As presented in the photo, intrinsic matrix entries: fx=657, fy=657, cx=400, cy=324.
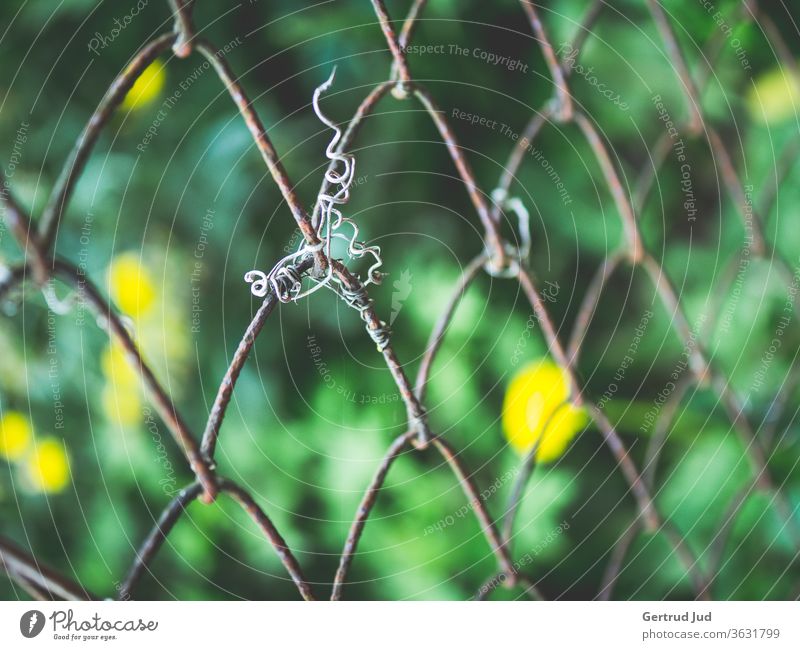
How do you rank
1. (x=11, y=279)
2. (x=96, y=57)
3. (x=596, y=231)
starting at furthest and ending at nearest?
(x=596, y=231) < (x=96, y=57) < (x=11, y=279)

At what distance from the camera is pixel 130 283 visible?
17.9 inches

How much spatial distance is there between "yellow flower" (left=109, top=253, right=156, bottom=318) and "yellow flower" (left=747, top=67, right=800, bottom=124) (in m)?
0.51

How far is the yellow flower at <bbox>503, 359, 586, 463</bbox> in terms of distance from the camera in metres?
0.48

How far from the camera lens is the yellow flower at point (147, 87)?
0.41 metres

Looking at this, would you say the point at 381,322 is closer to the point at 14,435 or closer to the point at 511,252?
the point at 511,252

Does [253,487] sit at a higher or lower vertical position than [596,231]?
lower

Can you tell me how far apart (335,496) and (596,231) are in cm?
29

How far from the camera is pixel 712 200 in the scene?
0.56 metres
